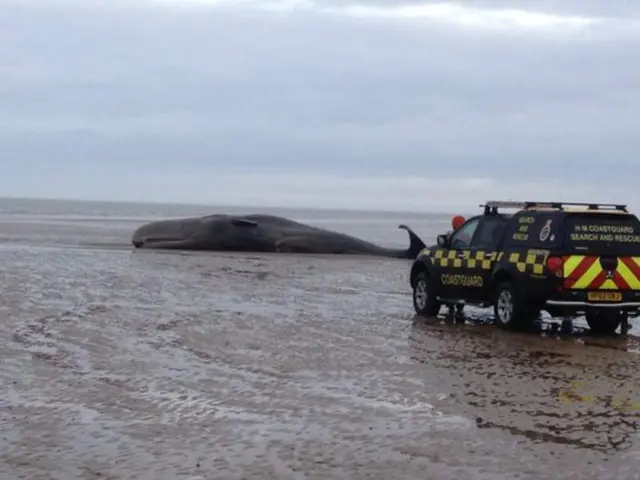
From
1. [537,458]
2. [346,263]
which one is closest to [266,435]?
[537,458]

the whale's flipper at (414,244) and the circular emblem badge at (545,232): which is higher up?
the circular emblem badge at (545,232)

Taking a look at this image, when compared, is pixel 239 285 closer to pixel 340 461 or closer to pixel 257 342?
pixel 257 342

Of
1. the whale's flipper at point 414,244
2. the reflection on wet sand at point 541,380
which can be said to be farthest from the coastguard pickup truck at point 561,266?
the whale's flipper at point 414,244

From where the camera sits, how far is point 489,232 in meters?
15.8

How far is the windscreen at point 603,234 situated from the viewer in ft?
46.4

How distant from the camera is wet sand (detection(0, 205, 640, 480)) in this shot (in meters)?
6.96

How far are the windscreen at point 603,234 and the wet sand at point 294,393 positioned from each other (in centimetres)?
122

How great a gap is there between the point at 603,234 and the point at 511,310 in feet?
5.26

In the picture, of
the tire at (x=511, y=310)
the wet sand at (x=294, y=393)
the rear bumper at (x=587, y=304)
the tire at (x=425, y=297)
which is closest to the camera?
the wet sand at (x=294, y=393)

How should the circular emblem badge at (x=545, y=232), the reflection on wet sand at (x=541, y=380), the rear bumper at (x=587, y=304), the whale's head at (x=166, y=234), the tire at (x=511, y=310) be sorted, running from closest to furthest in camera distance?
the reflection on wet sand at (x=541, y=380)
the rear bumper at (x=587, y=304)
the tire at (x=511, y=310)
the circular emblem badge at (x=545, y=232)
the whale's head at (x=166, y=234)

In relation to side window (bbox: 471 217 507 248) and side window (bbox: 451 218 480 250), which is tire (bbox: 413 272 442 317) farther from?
side window (bbox: 471 217 507 248)

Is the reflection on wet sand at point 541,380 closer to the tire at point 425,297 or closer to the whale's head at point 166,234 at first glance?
the tire at point 425,297

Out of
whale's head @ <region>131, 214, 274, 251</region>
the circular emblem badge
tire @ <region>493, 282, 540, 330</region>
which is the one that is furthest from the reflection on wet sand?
whale's head @ <region>131, 214, 274, 251</region>

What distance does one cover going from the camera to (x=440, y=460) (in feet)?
23.0
